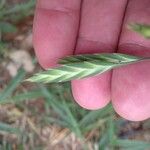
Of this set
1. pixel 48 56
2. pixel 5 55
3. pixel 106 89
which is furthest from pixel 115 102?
pixel 5 55

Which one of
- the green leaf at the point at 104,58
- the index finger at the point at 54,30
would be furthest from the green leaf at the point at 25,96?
the green leaf at the point at 104,58

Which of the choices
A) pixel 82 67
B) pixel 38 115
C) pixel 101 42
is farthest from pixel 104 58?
pixel 38 115

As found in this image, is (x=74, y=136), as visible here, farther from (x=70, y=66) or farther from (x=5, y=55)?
(x=70, y=66)

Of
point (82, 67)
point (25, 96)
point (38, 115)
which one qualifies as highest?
point (82, 67)

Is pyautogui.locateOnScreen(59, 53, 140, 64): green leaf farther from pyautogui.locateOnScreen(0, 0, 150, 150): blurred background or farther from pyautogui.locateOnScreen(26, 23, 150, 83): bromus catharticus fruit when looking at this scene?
pyautogui.locateOnScreen(0, 0, 150, 150): blurred background

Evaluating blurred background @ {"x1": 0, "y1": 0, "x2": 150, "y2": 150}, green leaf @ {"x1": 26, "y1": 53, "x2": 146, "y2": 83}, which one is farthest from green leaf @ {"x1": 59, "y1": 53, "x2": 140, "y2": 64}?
blurred background @ {"x1": 0, "y1": 0, "x2": 150, "y2": 150}

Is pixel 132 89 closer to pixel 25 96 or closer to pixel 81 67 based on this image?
pixel 81 67
